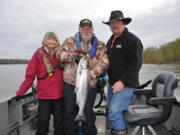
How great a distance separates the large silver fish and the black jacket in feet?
1.58

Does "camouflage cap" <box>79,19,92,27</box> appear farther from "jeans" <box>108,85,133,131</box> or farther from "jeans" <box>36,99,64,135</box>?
"jeans" <box>36,99,64,135</box>

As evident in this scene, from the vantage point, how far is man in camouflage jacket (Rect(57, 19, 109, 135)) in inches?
159

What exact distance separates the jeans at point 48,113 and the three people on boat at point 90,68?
1 centimetres

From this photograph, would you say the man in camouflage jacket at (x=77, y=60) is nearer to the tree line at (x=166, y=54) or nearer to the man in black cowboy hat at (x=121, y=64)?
the man in black cowboy hat at (x=121, y=64)

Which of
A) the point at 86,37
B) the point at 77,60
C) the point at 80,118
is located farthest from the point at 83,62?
the point at 80,118

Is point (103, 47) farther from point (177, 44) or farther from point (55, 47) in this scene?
point (177, 44)

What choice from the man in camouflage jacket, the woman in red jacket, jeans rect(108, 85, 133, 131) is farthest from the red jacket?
jeans rect(108, 85, 133, 131)

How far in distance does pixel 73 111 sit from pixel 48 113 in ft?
1.63

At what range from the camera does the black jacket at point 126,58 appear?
3.97 m

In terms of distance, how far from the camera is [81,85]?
3875 millimetres

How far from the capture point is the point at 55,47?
4465 mm

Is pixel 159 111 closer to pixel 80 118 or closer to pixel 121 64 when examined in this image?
pixel 121 64

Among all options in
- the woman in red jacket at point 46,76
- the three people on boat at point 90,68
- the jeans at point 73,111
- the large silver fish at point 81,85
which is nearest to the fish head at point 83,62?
the large silver fish at point 81,85

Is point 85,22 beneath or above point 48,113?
above
